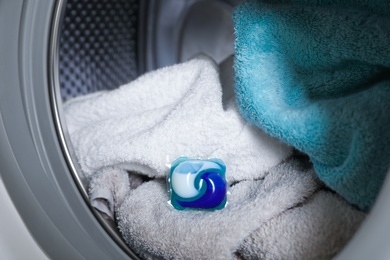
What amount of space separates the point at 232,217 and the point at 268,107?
12cm

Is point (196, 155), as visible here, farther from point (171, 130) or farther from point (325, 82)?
point (325, 82)

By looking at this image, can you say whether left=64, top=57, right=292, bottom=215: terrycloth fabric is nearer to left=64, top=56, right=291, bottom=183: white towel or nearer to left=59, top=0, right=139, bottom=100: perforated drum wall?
left=64, top=56, right=291, bottom=183: white towel

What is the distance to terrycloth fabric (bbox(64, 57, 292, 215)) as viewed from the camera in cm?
61

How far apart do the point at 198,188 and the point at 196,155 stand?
55 millimetres

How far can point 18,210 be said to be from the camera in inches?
23.9

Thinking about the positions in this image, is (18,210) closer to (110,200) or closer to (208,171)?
(110,200)

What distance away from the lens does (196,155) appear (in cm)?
63

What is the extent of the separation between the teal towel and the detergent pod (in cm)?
8

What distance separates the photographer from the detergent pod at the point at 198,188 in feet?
1.93

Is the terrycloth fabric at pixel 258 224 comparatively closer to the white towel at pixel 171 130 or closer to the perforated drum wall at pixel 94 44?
the white towel at pixel 171 130

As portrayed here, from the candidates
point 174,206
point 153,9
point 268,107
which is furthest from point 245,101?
point 153,9

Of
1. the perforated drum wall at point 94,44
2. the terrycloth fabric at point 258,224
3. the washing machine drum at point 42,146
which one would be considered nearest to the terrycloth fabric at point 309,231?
the terrycloth fabric at point 258,224

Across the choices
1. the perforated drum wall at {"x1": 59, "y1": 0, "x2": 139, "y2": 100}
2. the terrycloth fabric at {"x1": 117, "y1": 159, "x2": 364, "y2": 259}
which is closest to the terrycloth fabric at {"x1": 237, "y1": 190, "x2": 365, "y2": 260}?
the terrycloth fabric at {"x1": 117, "y1": 159, "x2": 364, "y2": 259}

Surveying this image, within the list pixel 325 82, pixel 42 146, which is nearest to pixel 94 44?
pixel 42 146
